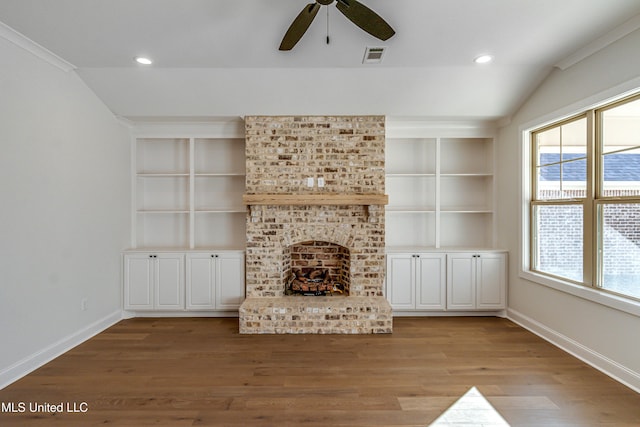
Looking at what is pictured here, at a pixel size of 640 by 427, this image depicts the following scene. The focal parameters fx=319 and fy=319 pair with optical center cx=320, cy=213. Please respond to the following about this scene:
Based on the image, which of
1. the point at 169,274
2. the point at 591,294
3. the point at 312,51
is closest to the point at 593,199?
the point at 591,294

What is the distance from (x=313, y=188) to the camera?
3.98 meters

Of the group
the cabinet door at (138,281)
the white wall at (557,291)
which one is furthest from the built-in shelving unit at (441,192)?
the cabinet door at (138,281)

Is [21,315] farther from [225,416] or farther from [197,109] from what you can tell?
[197,109]

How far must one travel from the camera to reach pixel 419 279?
4.13 m

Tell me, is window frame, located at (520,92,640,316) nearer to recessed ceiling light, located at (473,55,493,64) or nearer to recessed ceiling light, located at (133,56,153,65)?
recessed ceiling light, located at (473,55,493,64)

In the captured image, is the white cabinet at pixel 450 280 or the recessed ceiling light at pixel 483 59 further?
the white cabinet at pixel 450 280

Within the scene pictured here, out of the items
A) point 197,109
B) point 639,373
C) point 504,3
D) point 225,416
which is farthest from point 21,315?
point 639,373

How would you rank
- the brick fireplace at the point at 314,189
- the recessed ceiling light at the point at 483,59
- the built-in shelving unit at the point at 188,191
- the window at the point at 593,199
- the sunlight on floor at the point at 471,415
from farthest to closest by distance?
the built-in shelving unit at the point at 188,191 < the brick fireplace at the point at 314,189 < the recessed ceiling light at the point at 483,59 < the window at the point at 593,199 < the sunlight on floor at the point at 471,415

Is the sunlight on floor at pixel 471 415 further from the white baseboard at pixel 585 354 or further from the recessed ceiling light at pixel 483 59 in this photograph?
the recessed ceiling light at pixel 483 59

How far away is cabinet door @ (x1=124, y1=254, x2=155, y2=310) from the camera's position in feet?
13.4

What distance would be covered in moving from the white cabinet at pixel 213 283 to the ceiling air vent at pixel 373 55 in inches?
111

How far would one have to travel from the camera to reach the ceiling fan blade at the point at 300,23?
1979 millimetres

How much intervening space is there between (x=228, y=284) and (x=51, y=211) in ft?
6.48

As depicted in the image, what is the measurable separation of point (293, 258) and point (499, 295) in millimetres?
2720
